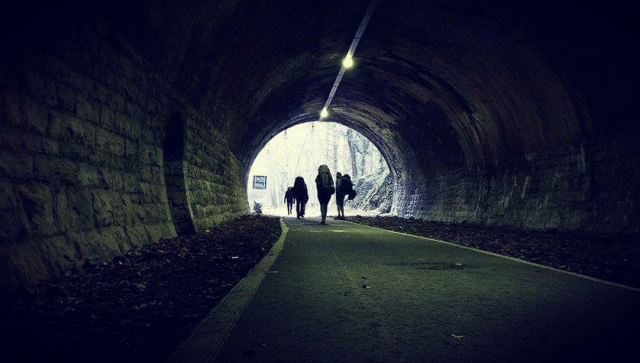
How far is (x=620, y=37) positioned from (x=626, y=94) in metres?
1.32

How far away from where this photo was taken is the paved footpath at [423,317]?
251 cm

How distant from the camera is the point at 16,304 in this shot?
3107 mm

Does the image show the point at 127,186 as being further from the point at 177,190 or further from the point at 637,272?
the point at 637,272

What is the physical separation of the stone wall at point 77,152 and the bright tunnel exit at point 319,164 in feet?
89.1

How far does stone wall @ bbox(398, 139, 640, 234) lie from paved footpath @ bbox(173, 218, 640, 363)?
5252 millimetres

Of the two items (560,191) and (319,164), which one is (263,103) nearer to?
(560,191)

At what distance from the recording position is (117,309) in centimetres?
335

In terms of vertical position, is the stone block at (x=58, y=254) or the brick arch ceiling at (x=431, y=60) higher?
the brick arch ceiling at (x=431, y=60)

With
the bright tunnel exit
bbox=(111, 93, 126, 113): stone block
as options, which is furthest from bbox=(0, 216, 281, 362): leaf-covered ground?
the bright tunnel exit

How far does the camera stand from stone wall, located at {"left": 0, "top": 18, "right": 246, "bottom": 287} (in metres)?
3.75

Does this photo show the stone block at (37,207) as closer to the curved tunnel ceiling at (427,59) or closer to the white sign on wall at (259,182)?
the curved tunnel ceiling at (427,59)

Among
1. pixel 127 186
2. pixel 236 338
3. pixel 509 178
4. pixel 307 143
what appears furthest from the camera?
pixel 307 143

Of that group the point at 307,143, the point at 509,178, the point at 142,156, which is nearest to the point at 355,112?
the point at 509,178

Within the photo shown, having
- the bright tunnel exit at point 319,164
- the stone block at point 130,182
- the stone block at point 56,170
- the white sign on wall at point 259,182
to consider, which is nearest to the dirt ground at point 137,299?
the stone block at point 130,182
